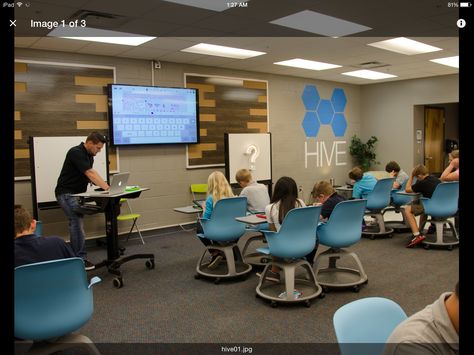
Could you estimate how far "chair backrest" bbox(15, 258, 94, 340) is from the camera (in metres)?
1.92

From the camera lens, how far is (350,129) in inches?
373

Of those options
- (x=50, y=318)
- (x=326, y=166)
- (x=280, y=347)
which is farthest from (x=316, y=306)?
(x=326, y=166)

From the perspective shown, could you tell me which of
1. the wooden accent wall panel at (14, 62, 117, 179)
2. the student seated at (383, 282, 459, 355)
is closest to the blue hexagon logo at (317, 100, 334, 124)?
the wooden accent wall panel at (14, 62, 117, 179)

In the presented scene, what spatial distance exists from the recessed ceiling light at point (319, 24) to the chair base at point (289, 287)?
241cm

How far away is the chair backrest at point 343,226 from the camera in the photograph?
360 centimetres

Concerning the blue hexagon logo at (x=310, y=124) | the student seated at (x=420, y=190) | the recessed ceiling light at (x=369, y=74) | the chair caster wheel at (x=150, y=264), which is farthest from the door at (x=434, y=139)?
the chair caster wheel at (x=150, y=264)

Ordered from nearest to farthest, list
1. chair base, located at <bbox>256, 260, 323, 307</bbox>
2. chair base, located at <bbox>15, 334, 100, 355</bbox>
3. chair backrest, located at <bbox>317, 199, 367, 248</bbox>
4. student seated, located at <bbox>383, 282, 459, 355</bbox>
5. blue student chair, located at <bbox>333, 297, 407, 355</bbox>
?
student seated, located at <bbox>383, 282, 459, 355</bbox> → blue student chair, located at <bbox>333, 297, 407, 355</bbox> → chair base, located at <bbox>15, 334, 100, 355</bbox> → chair base, located at <bbox>256, 260, 323, 307</bbox> → chair backrest, located at <bbox>317, 199, 367, 248</bbox>

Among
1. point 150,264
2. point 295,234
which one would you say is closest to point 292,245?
point 295,234

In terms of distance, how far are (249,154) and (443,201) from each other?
3.12m

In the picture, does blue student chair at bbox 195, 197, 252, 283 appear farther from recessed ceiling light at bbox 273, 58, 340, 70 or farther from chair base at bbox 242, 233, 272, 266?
recessed ceiling light at bbox 273, 58, 340, 70

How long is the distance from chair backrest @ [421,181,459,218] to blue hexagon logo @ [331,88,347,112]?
4.46 m

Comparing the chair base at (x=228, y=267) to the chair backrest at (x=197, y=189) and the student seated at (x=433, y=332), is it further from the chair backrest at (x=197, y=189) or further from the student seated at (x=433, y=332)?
the student seated at (x=433, y=332)

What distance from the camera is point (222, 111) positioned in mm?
6914

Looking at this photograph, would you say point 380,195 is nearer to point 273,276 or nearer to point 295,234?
point 273,276
